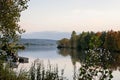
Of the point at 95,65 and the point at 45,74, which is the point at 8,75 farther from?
the point at 95,65

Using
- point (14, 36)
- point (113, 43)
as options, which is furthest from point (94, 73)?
point (113, 43)

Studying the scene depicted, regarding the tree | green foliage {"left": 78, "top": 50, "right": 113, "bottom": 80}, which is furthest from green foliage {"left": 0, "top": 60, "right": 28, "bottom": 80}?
green foliage {"left": 78, "top": 50, "right": 113, "bottom": 80}

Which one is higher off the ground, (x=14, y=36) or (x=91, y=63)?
(x=14, y=36)

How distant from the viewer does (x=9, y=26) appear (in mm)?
14156

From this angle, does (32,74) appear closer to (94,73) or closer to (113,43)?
(94,73)

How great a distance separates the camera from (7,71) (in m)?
14.7

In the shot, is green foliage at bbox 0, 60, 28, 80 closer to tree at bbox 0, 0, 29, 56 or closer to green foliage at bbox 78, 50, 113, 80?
tree at bbox 0, 0, 29, 56

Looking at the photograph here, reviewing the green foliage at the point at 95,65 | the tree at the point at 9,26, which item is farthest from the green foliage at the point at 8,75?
the green foliage at the point at 95,65

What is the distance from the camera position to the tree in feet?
46.4

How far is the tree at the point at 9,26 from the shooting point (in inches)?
557

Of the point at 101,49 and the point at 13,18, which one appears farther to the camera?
the point at 13,18

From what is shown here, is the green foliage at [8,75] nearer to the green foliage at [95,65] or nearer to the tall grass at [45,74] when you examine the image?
the tall grass at [45,74]

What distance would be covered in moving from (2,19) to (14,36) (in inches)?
32.9

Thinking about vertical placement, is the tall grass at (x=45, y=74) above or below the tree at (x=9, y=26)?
below
